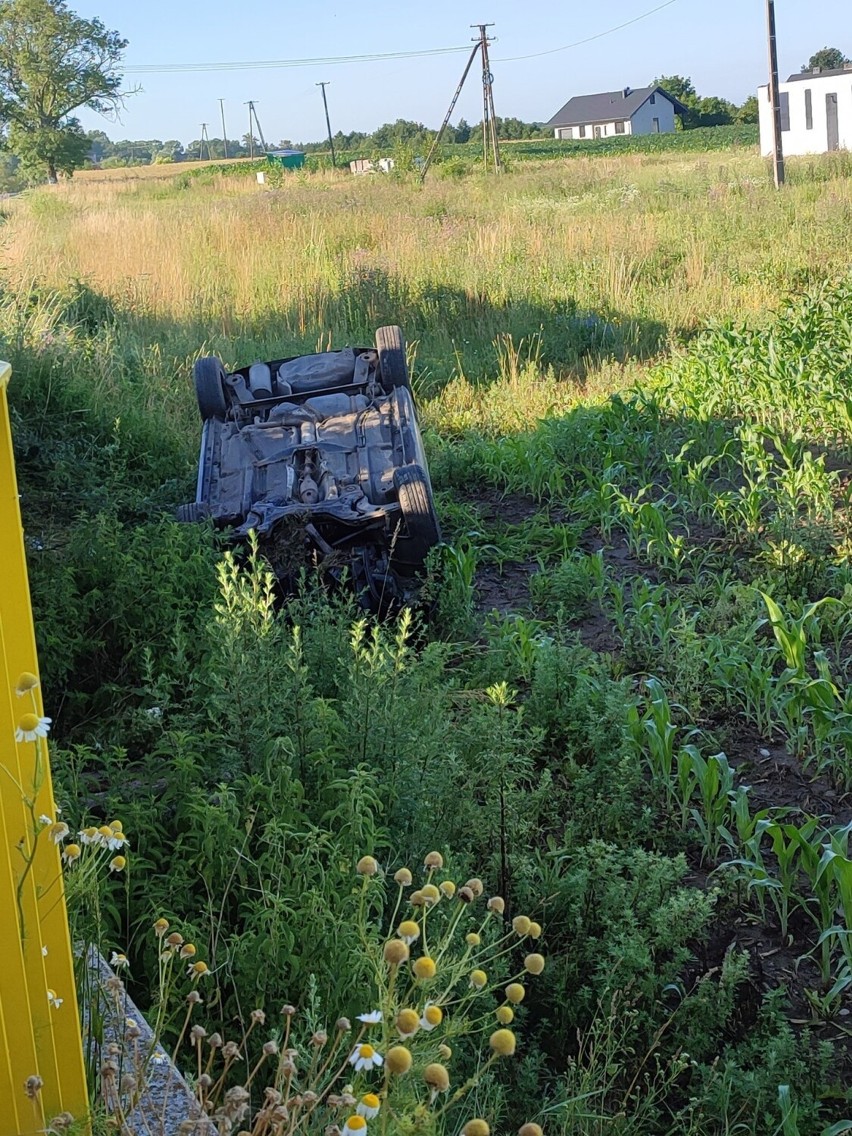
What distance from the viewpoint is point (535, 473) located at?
7930 mm

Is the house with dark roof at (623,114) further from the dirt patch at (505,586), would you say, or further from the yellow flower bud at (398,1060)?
the yellow flower bud at (398,1060)

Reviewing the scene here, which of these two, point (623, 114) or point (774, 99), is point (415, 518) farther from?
point (623, 114)

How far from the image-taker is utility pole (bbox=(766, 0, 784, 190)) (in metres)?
22.7

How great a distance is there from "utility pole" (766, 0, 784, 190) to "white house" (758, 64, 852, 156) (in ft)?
59.8

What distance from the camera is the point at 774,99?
23797mm

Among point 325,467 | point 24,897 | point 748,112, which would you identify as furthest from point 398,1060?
point 748,112

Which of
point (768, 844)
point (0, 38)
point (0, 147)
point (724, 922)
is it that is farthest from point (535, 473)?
point (0, 38)

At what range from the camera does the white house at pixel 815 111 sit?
143ft

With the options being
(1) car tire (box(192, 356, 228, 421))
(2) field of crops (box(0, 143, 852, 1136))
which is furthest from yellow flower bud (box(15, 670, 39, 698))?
(1) car tire (box(192, 356, 228, 421))

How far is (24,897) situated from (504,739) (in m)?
2.22

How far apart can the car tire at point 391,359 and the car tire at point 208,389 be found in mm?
1081

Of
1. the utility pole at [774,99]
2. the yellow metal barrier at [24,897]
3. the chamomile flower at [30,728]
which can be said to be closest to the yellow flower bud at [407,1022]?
the yellow metal barrier at [24,897]

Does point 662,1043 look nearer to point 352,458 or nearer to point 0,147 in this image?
point 352,458

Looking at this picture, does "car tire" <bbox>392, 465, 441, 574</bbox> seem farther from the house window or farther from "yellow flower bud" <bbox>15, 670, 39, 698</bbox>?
the house window
